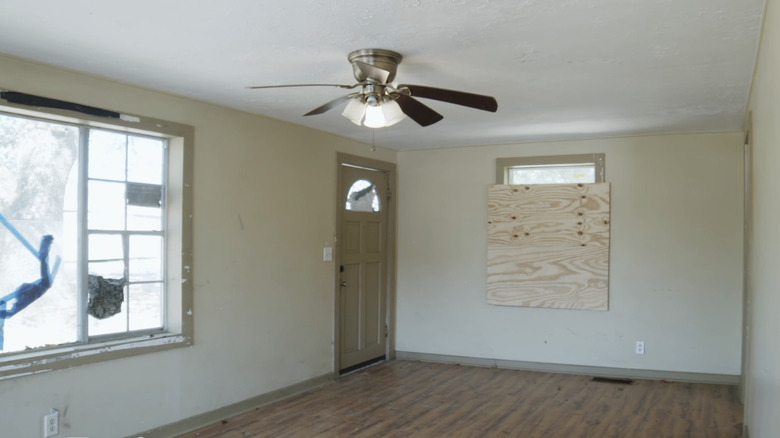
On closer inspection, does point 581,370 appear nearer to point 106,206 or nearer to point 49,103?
point 106,206

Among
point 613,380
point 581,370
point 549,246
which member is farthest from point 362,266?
point 613,380

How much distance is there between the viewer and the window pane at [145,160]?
12.5ft

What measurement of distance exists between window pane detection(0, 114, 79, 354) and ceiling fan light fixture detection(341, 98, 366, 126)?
65.2 inches

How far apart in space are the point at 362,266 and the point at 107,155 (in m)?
2.84

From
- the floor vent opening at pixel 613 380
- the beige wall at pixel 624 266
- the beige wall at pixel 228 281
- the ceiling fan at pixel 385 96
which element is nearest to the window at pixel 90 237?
the beige wall at pixel 228 281

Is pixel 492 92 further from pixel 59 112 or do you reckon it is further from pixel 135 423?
pixel 135 423

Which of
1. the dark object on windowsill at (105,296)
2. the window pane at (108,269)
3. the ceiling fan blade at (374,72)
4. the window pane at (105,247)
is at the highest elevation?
the ceiling fan blade at (374,72)

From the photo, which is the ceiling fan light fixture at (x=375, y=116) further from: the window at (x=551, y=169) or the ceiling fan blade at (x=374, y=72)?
the window at (x=551, y=169)

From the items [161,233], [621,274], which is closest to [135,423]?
[161,233]

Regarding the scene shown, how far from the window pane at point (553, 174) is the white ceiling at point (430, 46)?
139 cm

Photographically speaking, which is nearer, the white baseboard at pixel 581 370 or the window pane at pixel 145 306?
the window pane at pixel 145 306

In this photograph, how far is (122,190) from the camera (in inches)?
147

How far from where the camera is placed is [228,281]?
4355mm

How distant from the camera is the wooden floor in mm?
4035
